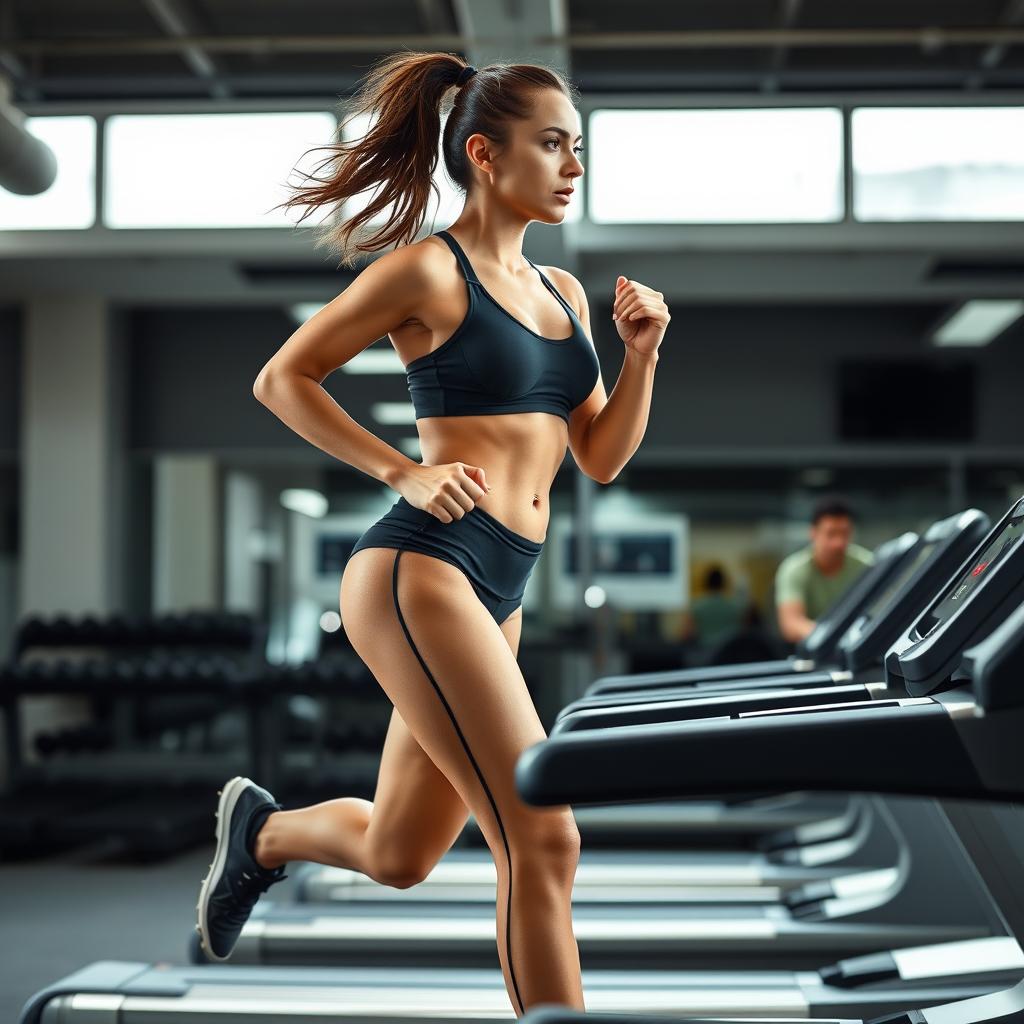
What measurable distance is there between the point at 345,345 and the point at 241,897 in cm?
95

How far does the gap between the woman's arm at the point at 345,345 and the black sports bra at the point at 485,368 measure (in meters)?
0.07

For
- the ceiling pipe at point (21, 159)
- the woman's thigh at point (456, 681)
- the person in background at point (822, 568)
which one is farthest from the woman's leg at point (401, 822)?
the ceiling pipe at point (21, 159)

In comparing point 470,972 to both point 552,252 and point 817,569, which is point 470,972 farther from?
point 552,252

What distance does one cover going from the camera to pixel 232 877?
1.97 metres

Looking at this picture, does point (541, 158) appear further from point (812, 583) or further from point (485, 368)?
point (812, 583)

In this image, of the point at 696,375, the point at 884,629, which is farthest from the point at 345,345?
the point at 696,375

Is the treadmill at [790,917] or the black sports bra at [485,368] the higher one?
the black sports bra at [485,368]

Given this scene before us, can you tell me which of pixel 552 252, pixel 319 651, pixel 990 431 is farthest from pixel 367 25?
pixel 990 431

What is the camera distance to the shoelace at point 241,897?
1.96m

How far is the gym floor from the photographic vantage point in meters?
3.00

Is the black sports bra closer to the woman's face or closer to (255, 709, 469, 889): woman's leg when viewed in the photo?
the woman's face

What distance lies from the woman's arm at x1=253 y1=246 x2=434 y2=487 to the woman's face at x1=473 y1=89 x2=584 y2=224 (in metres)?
0.18

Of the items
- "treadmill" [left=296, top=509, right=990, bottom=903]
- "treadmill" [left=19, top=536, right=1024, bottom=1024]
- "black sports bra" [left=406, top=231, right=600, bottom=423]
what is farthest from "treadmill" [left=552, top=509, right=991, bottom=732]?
"treadmill" [left=19, top=536, right=1024, bottom=1024]

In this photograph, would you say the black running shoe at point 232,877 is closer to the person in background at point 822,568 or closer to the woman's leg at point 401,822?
the woman's leg at point 401,822
